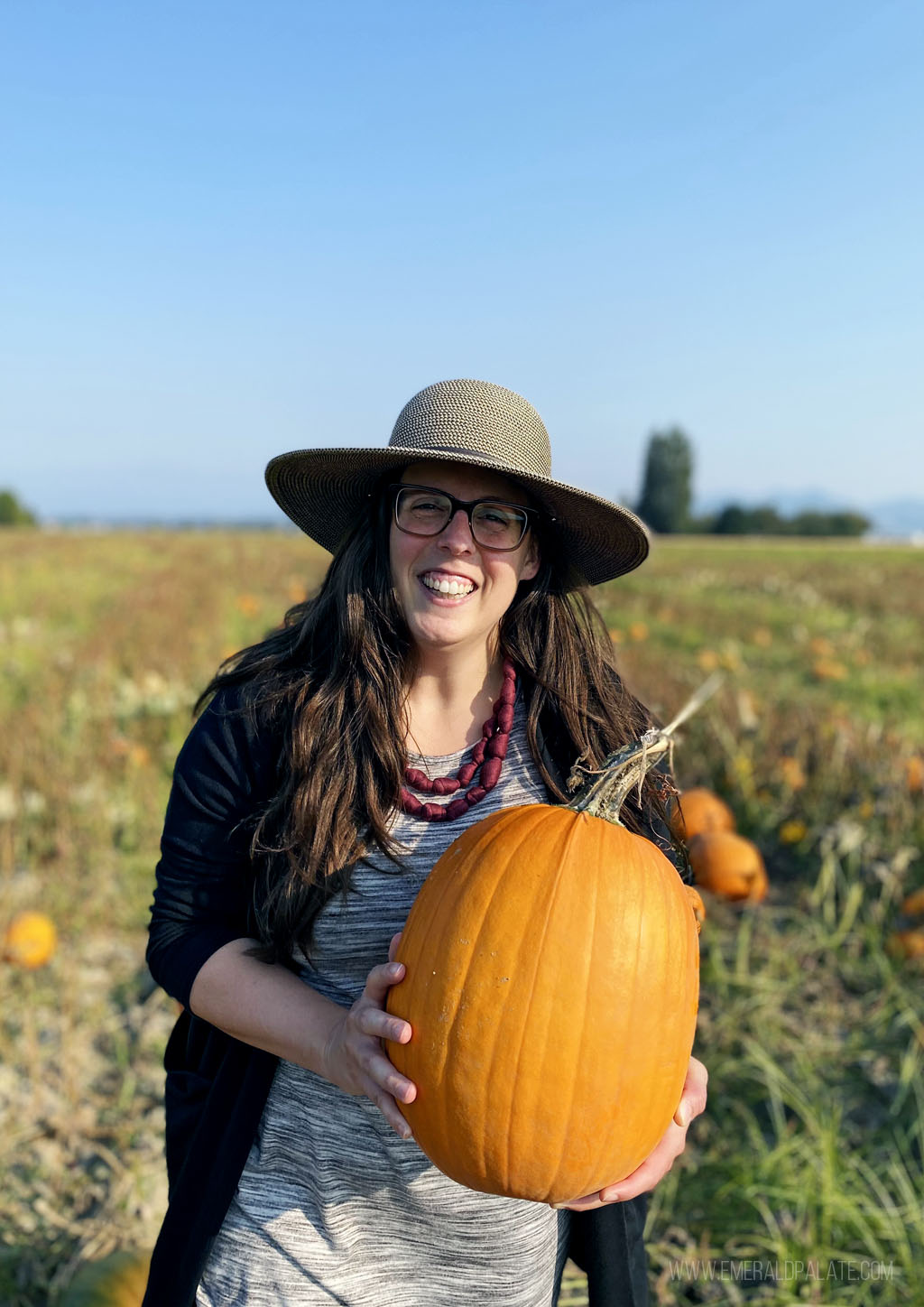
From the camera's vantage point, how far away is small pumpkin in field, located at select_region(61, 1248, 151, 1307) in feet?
7.38

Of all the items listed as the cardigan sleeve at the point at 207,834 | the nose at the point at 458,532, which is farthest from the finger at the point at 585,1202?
the nose at the point at 458,532

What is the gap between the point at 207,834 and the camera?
5.86ft

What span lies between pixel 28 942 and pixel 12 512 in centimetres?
6210

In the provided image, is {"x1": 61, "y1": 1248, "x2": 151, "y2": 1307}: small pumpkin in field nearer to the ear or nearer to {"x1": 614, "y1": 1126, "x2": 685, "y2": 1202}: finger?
{"x1": 614, "y1": 1126, "x2": 685, "y2": 1202}: finger

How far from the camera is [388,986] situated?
150 centimetres

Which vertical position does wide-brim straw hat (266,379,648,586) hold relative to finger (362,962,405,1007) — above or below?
above

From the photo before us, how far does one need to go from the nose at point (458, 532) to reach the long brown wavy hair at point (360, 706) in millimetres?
188

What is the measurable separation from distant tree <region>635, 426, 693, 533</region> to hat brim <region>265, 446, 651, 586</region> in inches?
3418

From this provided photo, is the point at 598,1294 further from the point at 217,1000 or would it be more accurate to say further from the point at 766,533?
the point at 766,533

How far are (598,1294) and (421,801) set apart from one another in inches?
38.8

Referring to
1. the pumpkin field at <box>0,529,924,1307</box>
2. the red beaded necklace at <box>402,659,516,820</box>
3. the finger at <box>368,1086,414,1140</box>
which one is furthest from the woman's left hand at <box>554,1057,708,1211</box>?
the pumpkin field at <box>0,529,924,1307</box>

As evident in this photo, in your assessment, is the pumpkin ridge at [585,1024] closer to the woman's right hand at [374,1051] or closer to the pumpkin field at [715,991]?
the woman's right hand at [374,1051]

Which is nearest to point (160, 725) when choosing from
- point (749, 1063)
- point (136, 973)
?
point (136, 973)

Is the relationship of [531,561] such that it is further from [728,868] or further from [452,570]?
[728,868]
